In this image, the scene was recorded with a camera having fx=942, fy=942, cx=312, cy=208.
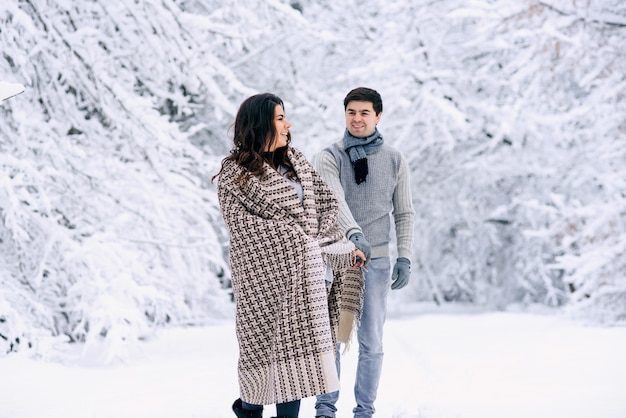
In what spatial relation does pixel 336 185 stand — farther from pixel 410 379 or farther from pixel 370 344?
pixel 410 379

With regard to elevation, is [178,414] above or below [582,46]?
below

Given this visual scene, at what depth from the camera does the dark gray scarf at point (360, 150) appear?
17.3ft

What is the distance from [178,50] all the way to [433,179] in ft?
23.0

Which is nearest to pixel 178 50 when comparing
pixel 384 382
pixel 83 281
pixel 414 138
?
pixel 83 281

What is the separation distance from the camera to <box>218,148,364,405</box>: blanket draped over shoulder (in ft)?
14.8

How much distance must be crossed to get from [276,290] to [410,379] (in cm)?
353

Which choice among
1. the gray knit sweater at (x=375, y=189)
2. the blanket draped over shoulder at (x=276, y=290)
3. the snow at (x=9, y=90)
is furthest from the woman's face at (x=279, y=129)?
the snow at (x=9, y=90)

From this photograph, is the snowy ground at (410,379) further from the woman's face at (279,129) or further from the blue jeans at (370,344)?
the woman's face at (279,129)

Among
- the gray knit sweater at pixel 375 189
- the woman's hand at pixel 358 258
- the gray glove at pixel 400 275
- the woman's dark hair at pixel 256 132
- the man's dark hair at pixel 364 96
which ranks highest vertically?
the man's dark hair at pixel 364 96

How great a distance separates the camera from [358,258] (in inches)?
195

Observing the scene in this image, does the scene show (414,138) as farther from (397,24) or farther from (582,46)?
(582,46)

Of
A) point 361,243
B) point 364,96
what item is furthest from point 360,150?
point 361,243

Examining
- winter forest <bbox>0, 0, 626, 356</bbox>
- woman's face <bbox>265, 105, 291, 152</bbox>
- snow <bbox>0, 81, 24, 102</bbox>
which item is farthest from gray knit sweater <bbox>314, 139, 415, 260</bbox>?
winter forest <bbox>0, 0, 626, 356</bbox>

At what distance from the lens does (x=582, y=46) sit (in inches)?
397
